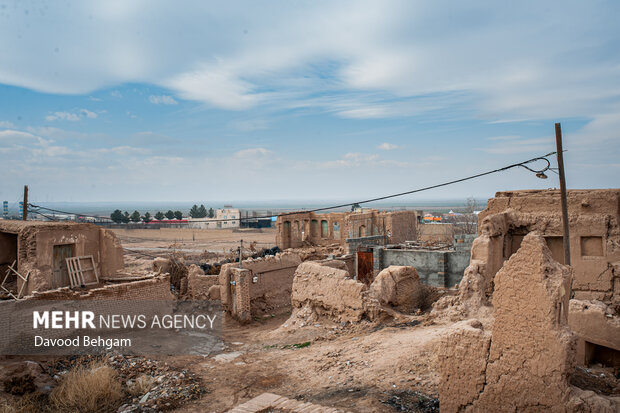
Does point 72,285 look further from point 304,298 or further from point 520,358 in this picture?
point 520,358

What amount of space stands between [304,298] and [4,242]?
11757mm

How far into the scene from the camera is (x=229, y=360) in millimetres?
10609

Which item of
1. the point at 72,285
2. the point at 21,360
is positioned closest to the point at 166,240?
the point at 72,285

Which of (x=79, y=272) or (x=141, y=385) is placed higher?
(x=79, y=272)

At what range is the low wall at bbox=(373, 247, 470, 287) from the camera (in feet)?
54.2

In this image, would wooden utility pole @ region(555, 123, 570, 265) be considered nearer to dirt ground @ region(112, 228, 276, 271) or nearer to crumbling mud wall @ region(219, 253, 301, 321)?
crumbling mud wall @ region(219, 253, 301, 321)

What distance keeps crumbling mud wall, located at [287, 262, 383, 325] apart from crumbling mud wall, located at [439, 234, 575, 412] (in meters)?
5.69

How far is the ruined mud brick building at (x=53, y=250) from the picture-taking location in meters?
12.8

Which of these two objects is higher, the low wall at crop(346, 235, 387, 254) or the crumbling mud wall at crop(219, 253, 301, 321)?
the low wall at crop(346, 235, 387, 254)

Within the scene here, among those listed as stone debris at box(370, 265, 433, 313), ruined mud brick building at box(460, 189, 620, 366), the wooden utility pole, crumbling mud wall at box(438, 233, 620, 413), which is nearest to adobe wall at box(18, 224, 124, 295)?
stone debris at box(370, 265, 433, 313)

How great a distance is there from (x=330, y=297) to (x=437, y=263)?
6.52m

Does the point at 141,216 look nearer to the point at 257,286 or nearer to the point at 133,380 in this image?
the point at 257,286

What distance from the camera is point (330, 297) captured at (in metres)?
Result: 12.1

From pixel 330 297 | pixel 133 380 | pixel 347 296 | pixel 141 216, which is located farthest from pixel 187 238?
pixel 133 380
